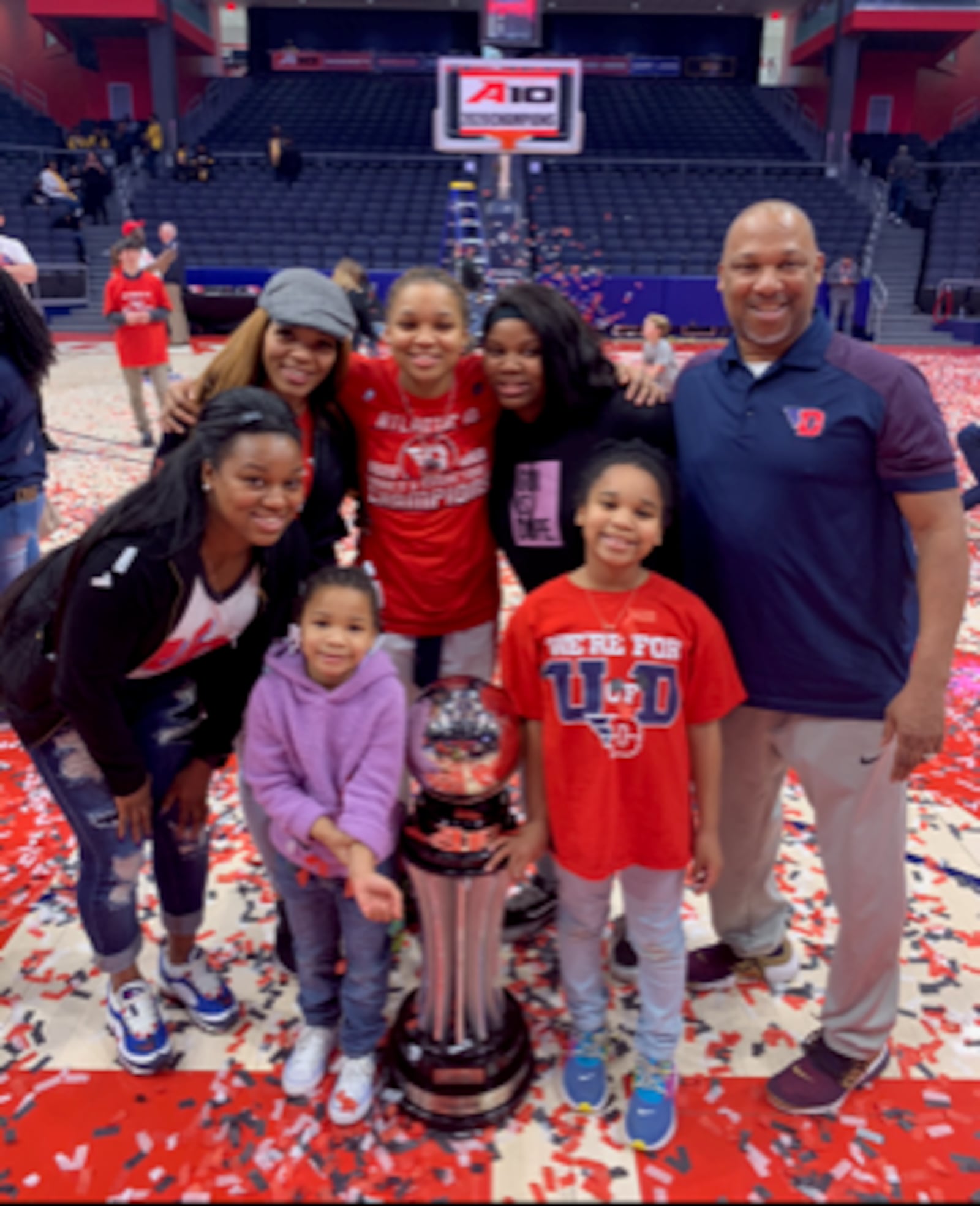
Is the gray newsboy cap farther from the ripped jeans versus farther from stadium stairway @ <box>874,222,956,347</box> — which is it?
stadium stairway @ <box>874,222,956,347</box>

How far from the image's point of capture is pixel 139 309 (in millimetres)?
6238

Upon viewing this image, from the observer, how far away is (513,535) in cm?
194

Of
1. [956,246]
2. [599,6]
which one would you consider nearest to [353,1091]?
[956,246]

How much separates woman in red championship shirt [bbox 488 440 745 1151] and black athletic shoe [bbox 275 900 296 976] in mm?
723

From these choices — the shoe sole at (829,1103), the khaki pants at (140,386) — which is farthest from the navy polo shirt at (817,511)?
the khaki pants at (140,386)

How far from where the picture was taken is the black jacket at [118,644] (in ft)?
4.97

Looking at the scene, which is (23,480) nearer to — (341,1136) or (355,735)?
(355,735)

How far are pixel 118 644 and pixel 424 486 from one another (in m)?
0.71

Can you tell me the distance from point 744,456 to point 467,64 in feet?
46.4

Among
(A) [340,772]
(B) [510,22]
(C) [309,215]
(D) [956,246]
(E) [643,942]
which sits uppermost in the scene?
(B) [510,22]

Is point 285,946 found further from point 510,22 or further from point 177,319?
point 510,22

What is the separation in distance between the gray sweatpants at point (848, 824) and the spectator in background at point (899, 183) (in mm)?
16677

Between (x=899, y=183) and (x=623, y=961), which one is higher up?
(x=899, y=183)

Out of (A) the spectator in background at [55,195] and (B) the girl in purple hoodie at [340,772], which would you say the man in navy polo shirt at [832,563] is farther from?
(A) the spectator in background at [55,195]
